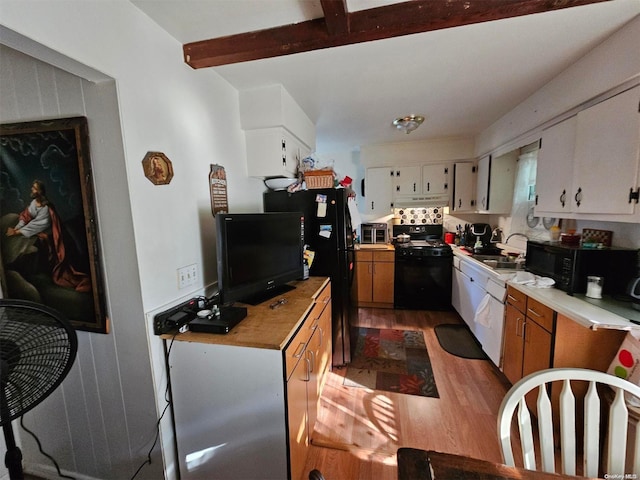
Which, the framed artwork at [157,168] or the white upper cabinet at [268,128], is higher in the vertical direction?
the white upper cabinet at [268,128]

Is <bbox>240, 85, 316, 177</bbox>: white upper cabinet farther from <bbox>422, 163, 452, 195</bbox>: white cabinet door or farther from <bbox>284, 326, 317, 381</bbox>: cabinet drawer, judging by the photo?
<bbox>422, 163, 452, 195</bbox>: white cabinet door

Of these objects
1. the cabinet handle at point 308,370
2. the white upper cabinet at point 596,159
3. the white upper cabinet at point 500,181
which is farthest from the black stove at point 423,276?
the cabinet handle at point 308,370

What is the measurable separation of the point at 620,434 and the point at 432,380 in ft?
4.79

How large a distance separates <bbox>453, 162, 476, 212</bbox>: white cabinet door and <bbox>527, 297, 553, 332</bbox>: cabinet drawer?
82.1 inches

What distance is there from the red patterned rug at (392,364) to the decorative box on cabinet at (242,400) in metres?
0.98

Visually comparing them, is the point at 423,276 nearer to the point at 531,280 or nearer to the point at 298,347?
the point at 531,280

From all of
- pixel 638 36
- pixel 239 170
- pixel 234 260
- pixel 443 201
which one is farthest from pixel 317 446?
pixel 443 201

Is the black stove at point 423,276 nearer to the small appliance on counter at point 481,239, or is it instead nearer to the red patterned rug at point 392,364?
the small appliance on counter at point 481,239

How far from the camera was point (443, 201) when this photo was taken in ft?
11.9

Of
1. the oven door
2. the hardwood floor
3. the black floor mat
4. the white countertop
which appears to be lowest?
the black floor mat

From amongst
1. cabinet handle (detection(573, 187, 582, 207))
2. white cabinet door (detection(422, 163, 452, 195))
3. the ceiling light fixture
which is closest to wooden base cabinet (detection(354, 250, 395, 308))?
white cabinet door (detection(422, 163, 452, 195))

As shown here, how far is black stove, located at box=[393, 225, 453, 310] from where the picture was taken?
3.36m

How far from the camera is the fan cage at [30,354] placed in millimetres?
725

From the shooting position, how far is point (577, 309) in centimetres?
139
